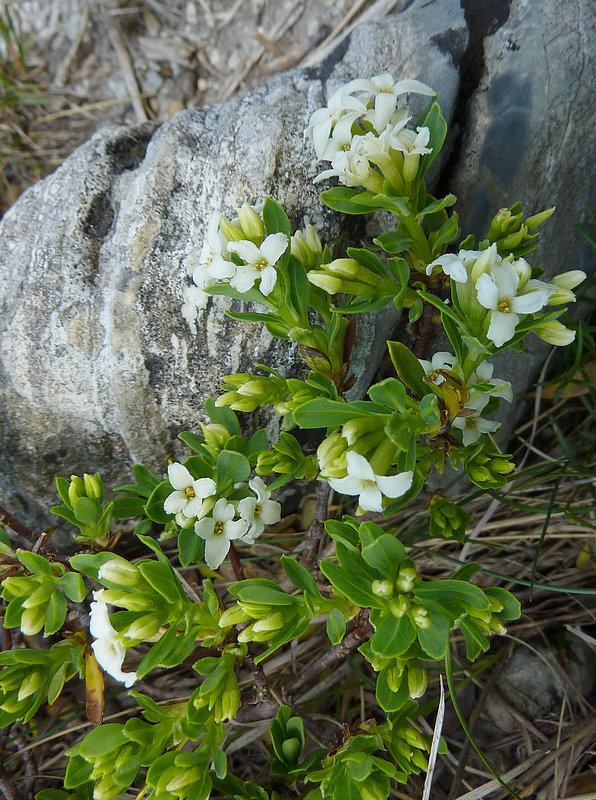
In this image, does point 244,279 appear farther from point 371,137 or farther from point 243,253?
point 371,137

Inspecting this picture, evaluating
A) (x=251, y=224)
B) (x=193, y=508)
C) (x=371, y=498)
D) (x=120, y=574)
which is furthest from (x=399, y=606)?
(x=251, y=224)

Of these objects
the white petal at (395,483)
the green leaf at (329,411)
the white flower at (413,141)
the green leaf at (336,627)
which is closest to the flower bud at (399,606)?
the green leaf at (336,627)

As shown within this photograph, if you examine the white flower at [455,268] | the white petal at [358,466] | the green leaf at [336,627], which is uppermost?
the white flower at [455,268]

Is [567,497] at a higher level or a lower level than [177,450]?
lower

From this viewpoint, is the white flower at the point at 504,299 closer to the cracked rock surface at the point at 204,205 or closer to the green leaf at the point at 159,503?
the cracked rock surface at the point at 204,205

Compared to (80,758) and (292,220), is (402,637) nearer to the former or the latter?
(80,758)

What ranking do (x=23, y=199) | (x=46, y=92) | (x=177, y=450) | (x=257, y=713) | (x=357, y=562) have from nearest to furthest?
(x=357, y=562) → (x=257, y=713) → (x=177, y=450) → (x=23, y=199) → (x=46, y=92)

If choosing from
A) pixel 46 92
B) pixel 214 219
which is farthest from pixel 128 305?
pixel 46 92
